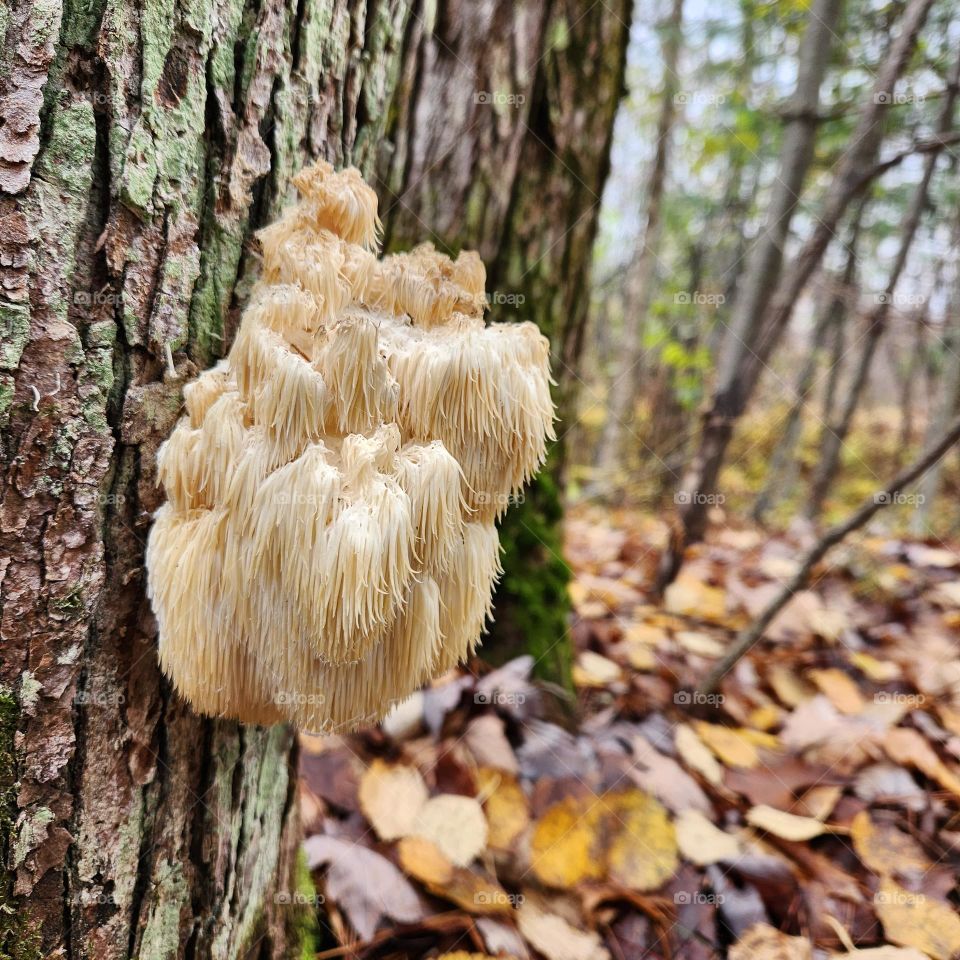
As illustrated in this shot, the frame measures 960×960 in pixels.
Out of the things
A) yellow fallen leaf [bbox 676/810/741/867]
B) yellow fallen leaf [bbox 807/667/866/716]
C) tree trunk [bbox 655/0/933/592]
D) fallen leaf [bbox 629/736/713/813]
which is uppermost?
tree trunk [bbox 655/0/933/592]

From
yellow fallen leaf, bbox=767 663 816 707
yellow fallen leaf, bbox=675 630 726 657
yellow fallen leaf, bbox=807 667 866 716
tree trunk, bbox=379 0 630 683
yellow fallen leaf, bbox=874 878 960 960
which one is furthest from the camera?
yellow fallen leaf, bbox=675 630 726 657

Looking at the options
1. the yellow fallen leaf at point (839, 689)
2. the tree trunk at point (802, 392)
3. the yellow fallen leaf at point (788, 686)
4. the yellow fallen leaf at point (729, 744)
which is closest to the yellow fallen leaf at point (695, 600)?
the yellow fallen leaf at point (788, 686)

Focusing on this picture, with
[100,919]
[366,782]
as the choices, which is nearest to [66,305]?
[100,919]

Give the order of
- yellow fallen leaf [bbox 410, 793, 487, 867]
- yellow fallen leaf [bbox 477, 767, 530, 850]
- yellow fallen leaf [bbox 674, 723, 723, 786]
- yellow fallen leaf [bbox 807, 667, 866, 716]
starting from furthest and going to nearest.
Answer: yellow fallen leaf [bbox 807, 667, 866, 716]
yellow fallen leaf [bbox 674, 723, 723, 786]
yellow fallen leaf [bbox 477, 767, 530, 850]
yellow fallen leaf [bbox 410, 793, 487, 867]

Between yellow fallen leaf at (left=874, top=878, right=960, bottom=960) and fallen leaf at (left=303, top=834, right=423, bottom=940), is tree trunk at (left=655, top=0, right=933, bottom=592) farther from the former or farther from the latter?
fallen leaf at (left=303, top=834, right=423, bottom=940)

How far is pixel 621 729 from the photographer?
2809mm

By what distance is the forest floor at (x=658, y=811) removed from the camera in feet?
6.23

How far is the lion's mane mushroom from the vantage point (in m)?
1.04

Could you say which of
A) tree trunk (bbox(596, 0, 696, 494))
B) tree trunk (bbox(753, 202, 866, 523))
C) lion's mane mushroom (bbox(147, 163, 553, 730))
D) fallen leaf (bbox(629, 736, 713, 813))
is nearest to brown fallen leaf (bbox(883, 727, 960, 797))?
fallen leaf (bbox(629, 736, 713, 813))

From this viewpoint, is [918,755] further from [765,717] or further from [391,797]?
[391,797]

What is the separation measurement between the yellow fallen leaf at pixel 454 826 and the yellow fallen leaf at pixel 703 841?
2.40ft

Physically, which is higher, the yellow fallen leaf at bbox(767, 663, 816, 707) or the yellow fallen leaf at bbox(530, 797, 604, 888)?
the yellow fallen leaf at bbox(767, 663, 816, 707)

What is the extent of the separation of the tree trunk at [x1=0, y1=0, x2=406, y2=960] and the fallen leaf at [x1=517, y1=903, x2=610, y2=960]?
3.28 ft

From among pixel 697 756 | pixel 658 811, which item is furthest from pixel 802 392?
pixel 658 811
